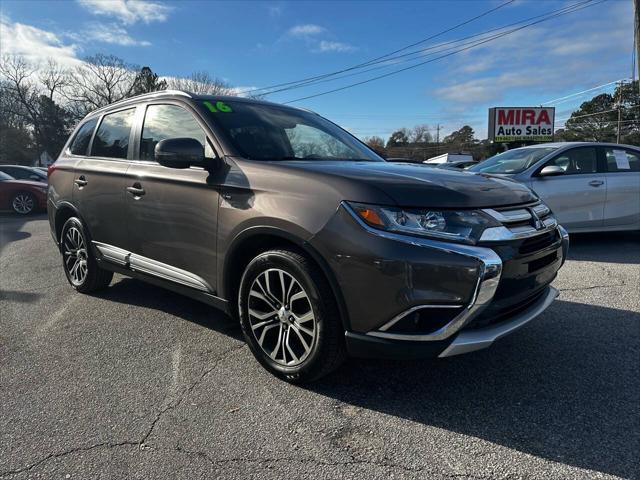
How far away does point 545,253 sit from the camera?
2.77m

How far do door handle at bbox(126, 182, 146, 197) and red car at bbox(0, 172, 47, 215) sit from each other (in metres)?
11.0

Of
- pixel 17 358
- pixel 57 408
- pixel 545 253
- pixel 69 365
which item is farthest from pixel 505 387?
pixel 17 358

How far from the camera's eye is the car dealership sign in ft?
103

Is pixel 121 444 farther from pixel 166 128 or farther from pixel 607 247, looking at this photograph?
pixel 607 247

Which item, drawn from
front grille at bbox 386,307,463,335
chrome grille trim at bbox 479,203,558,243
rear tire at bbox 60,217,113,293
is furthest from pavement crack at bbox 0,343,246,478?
rear tire at bbox 60,217,113,293

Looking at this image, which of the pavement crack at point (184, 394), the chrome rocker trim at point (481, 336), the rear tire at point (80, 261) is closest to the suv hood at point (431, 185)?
the chrome rocker trim at point (481, 336)

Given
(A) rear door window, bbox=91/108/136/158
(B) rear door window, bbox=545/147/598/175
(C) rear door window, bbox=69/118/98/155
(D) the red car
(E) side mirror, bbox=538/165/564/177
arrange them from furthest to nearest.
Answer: (D) the red car
(B) rear door window, bbox=545/147/598/175
(E) side mirror, bbox=538/165/564/177
(C) rear door window, bbox=69/118/98/155
(A) rear door window, bbox=91/108/136/158

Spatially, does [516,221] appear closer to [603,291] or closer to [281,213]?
[281,213]

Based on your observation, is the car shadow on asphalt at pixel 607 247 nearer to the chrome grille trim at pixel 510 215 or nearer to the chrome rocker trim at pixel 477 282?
the chrome grille trim at pixel 510 215

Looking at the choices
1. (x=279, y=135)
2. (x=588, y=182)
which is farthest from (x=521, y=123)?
(x=279, y=135)

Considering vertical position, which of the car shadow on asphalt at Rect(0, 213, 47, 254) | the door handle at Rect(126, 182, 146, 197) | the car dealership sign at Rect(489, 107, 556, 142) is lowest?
the car shadow on asphalt at Rect(0, 213, 47, 254)

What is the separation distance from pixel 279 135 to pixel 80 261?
2.62m

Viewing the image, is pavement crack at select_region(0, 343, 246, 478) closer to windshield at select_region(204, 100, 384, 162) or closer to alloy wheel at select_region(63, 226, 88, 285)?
windshield at select_region(204, 100, 384, 162)

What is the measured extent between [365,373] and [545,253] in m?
1.33
